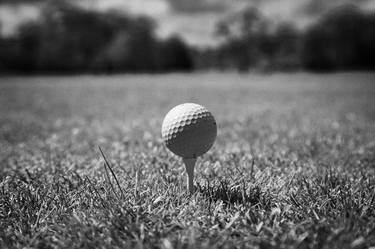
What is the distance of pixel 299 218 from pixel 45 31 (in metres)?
52.1

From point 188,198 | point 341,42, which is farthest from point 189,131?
point 341,42

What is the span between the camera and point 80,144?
158 inches

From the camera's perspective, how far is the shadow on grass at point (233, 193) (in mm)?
1977

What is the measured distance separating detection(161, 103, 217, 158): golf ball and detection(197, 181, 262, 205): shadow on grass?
0.29 meters

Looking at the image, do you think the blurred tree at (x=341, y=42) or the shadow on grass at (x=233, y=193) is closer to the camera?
the shadow on grass at (x=233, y=193)

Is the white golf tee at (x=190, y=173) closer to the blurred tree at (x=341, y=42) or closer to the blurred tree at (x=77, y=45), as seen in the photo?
the blurred tree at (x=77, y=45)

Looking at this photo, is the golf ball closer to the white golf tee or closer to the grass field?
the white golf tee

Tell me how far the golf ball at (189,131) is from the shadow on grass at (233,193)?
29 cm

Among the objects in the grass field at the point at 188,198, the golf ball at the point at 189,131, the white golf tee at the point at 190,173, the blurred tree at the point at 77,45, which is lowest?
the grass field at the point at 188,198

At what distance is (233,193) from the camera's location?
6.82 ft

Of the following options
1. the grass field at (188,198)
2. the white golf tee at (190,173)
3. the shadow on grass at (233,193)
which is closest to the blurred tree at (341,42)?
the grass field at (188,198)

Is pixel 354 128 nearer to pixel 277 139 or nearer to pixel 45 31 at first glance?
pixel 277 139

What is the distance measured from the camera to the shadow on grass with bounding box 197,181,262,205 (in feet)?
6.48

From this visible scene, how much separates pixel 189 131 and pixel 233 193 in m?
0.56
